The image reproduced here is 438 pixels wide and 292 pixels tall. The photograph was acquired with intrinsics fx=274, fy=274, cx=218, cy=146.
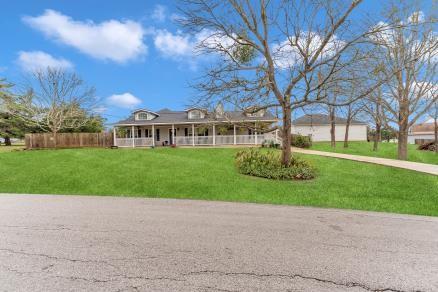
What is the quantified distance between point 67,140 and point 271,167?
73.7ft

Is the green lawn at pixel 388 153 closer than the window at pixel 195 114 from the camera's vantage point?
Yes

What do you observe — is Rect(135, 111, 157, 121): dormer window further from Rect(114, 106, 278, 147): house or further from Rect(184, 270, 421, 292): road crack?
Rect(184, 270, 421, 292): road crack

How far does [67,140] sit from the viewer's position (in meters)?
26.9

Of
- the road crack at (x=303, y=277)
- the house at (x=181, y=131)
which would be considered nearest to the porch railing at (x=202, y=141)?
the house at (x=181, y=131)

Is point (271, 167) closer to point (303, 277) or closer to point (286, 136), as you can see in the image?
point (286, 136)

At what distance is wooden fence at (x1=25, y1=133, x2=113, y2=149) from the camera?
2625 cm

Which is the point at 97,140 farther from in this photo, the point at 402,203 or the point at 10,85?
the point at 402,203

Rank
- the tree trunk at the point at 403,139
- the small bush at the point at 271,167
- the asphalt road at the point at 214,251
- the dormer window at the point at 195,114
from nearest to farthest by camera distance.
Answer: the asphalt road at the point at 214,251 < the small bush at the point at 271,167 < the tree trunk at the point at 403,139 < the dormer window at the point at 195,114

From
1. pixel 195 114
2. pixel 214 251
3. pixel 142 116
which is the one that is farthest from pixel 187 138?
pixel 214 251

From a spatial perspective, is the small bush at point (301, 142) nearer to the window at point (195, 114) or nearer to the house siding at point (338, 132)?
the window at point (195, 114)

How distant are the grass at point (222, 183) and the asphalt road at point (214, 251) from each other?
1947mm

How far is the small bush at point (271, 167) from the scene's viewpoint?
1184 cm

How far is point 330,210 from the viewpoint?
7387mm

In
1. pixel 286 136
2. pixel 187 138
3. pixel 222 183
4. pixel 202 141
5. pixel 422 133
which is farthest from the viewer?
pixel 422 133
